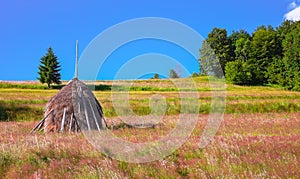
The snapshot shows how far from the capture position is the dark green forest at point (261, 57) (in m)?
62.5

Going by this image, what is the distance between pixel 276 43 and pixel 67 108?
80646mm

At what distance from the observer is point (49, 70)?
61.7m

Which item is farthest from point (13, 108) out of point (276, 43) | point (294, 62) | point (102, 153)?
point (276, 43)

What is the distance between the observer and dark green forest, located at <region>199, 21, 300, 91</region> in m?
62.5

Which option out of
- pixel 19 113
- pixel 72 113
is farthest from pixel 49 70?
pixel 72 113

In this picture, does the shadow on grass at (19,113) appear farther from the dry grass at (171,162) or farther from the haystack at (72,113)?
the dry grass at (171,162)

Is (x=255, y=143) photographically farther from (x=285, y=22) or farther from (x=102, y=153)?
(x=285, y=22)

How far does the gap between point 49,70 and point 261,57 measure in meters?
57.7

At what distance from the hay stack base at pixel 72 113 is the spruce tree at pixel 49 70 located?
172 ft

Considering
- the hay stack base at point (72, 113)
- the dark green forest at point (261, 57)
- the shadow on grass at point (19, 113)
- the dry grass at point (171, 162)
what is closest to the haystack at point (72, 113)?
the hay stack base at point (72, 113)

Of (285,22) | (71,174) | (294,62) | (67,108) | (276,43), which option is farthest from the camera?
(285,22)

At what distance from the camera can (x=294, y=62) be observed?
203ft

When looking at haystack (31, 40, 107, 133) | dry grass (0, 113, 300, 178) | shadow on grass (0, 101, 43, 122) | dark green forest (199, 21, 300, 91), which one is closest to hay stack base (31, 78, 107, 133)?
haystack (31, 40, 107, 133)

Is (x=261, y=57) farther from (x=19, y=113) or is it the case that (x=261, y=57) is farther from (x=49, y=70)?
(x=19, y=113)
